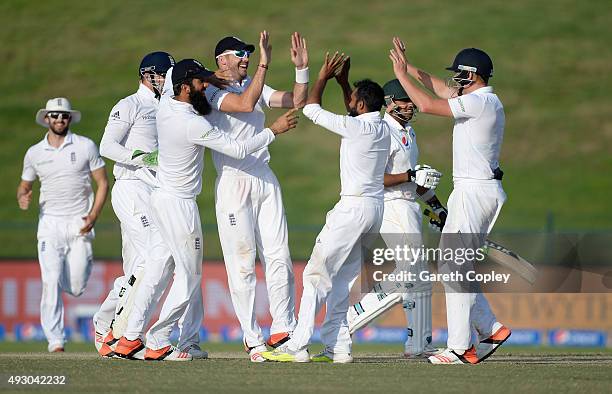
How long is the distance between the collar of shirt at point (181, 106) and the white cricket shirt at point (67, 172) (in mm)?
3556

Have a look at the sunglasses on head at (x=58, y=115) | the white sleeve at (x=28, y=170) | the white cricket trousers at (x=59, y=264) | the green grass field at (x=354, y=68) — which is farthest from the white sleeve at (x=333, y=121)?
the green grass field at (x=354, y=68)

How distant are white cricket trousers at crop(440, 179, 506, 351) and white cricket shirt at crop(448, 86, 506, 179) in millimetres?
118

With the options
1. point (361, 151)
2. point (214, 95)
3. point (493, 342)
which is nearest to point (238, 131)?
point (214, 95)

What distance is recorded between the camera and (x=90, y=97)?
43.6 meters

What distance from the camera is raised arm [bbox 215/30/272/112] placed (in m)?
11.7

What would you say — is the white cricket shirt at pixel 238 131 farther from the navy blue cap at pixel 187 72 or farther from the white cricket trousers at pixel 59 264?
the white cricket trousers at pixel 59 264

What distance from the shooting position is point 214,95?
12.0m

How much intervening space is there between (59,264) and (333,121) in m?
5.04

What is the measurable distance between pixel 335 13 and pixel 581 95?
37.1 feet

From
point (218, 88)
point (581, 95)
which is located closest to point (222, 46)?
point (218, 88)

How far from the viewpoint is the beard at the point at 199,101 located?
466 inches

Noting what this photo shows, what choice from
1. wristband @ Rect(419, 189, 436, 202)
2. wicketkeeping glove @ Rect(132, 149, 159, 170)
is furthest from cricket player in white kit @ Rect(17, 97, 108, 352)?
wristband @ Rect(419, 189, 436, 202)

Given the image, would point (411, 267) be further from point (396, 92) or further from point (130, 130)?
point (130, 130)

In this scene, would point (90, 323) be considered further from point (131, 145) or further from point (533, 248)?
point (131, 145)
